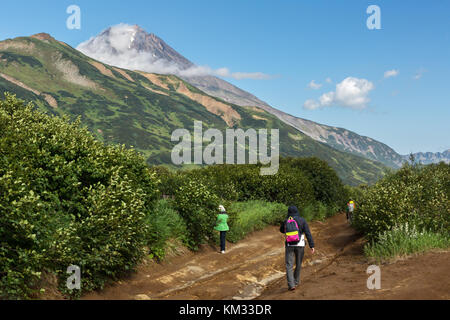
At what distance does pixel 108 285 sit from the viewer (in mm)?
9156

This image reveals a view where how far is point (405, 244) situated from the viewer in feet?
36.5

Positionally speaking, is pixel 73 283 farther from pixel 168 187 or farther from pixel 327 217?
pixel 327 217

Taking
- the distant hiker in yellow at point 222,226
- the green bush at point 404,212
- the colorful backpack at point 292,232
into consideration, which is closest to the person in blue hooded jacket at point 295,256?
the colorful backpack at point 292,232

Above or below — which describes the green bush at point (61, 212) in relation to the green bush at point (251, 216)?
above

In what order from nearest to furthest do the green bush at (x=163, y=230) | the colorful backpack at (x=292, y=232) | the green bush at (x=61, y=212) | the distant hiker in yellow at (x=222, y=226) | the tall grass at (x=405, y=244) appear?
the green bush at (x=61, y=212), the colorful backpack at (x=292, y=232), the tall grass at (x=405, y=244), the green bush at (x=163, y=230), the distant hiker in yellow at (x=222, y=226)

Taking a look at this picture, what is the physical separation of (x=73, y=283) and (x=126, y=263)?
177 cm

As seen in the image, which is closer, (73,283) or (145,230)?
(73,283)

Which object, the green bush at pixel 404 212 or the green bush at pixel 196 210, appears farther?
the green bush at pixel 196 210

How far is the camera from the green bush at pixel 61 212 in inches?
272

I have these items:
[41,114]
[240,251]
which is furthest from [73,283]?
[41,114]

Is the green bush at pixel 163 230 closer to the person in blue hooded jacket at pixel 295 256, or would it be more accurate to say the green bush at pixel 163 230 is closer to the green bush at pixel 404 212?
A: the person in blue hooded jacket at pixel 295 256

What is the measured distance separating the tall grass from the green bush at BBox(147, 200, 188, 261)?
6449 millimetres

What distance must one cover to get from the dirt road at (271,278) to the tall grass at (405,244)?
1.23ft
